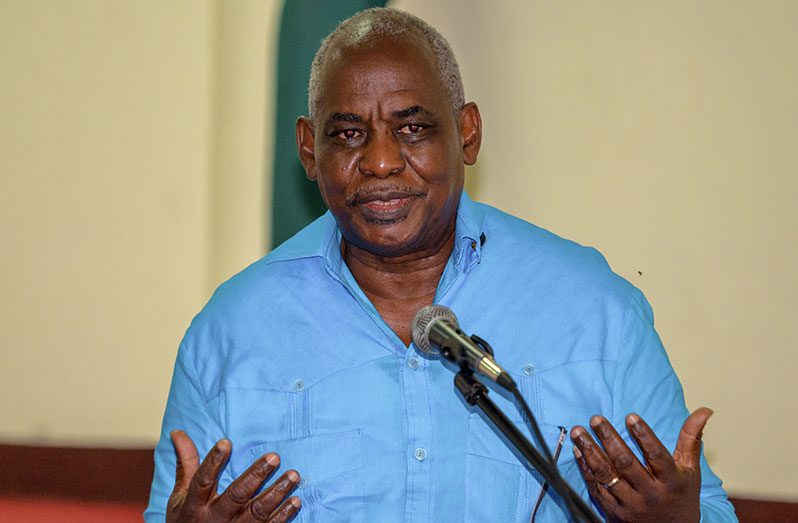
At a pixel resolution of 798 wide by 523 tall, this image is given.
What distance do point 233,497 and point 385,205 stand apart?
715 millimetres

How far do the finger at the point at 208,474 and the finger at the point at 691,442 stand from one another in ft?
2.82

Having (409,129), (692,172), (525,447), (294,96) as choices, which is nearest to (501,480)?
(525,447)

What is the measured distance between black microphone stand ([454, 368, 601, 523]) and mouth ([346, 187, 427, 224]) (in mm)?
710

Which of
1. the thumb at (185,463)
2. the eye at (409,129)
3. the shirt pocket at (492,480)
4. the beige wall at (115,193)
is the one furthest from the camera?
the beige wall at (115,193)

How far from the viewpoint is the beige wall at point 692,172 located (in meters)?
3.35

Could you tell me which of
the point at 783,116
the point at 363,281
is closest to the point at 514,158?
the point at 783,116

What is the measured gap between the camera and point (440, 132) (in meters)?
2.31

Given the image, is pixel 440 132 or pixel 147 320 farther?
pixel 147 320

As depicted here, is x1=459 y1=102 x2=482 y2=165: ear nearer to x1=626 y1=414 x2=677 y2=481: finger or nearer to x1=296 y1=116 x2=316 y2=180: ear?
x1=296 y1=116 x2=316 y2=180: ear

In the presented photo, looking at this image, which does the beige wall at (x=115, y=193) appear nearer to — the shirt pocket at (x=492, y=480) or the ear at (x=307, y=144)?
the ear at (x=307, y=144)

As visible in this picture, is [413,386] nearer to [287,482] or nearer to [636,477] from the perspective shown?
[287,482]

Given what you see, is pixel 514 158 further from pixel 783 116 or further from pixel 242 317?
pixel 242 317

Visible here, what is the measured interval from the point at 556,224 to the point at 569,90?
47 cm

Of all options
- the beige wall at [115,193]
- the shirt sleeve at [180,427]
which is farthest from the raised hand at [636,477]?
the beige wall at [115,193]
